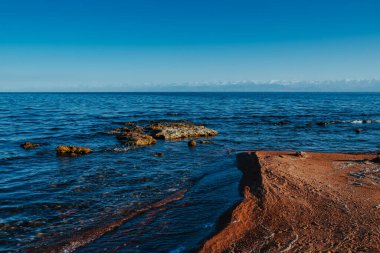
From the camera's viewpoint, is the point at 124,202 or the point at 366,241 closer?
the point at 366,241

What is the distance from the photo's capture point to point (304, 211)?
10125 mm

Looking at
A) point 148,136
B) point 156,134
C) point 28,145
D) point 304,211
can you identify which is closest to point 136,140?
point 148,136

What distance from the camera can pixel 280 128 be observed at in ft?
117

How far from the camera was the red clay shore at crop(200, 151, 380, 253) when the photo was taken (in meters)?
8.02

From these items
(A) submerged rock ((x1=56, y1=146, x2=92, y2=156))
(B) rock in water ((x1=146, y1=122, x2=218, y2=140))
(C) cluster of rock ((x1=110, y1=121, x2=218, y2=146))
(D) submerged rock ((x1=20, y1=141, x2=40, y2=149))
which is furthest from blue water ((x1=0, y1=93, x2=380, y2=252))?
(B) rock in water ((x1=146, y1=122, x2=218, y2=140))

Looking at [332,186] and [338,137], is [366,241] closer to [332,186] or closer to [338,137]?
[332,186]

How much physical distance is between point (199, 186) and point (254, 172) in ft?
10.3

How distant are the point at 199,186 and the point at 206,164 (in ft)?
15.0

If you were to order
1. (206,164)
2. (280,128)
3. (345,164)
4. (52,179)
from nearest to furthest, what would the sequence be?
(52,179) → (345,164) → (206,164) → (280,128)

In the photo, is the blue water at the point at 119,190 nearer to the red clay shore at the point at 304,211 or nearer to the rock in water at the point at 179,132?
the red clay shore at the point at 304,211

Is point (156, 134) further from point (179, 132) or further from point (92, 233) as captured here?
point (92, 233)

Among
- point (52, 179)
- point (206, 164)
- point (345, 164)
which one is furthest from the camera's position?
point (206, 164)

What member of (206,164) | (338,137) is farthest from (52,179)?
(338,137)

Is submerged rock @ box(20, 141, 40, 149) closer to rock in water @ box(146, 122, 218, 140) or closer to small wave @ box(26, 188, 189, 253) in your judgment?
rock in water @ box(146, 122, 218, 140)
